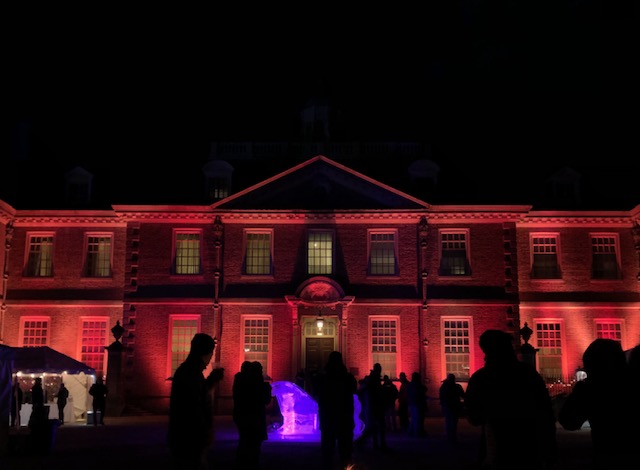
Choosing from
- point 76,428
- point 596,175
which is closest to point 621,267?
point 596,175

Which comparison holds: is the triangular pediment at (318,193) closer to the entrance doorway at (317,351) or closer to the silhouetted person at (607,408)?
the entrance doorway at (317,351)

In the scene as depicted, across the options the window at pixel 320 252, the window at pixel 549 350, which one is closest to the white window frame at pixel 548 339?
the window at pixel 549 350

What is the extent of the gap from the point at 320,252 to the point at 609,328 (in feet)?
41.0

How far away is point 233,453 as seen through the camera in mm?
15609

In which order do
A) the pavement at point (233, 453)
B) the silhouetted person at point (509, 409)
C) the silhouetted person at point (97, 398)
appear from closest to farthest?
the silhouetted person at point (509, 409)
the pavement at point (233, 453)
the silhouetted person at point (97, 398)

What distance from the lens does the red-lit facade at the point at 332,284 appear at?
1171 inches

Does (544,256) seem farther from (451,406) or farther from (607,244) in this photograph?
(451,406)

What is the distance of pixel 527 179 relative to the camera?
33531 mm

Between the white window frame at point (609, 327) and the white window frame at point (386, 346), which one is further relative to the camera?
the white window frame at point (609, 327)

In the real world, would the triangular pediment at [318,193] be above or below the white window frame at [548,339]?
above

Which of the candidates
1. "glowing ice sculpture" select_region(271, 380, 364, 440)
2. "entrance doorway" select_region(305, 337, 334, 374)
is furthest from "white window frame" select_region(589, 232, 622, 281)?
"glowing ice sculpture" select_region(271, 380, 364, 440)

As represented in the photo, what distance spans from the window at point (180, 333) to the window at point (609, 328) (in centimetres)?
1666

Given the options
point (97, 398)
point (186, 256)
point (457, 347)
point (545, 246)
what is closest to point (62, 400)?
point (97, 398)

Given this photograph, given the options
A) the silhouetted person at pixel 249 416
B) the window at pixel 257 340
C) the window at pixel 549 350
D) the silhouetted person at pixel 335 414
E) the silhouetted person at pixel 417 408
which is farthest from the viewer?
the window at pixel 549 350
